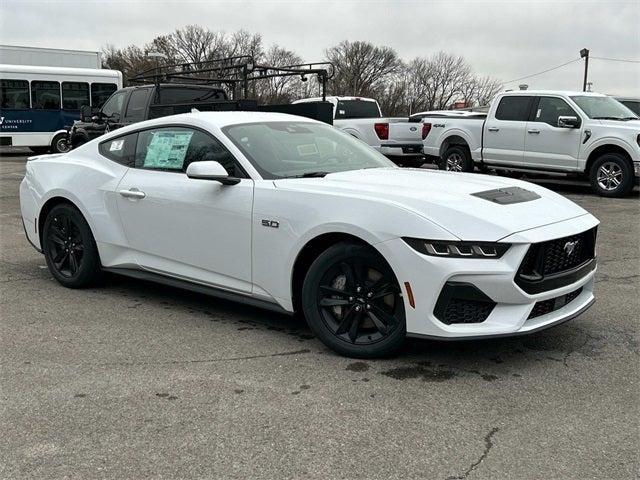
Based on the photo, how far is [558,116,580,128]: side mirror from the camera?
12156mm

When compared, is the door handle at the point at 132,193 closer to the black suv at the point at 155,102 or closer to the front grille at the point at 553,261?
the front grille at the point at 553,261

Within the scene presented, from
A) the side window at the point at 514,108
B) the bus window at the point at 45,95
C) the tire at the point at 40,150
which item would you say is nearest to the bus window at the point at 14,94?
the bus window at the point at 45,95

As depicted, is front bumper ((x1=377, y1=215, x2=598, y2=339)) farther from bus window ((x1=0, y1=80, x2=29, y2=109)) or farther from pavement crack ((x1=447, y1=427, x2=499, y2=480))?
bus window ((x1=0, y1=80, x2=29, y2=109))

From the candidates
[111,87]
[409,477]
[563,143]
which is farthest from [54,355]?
[111,87]

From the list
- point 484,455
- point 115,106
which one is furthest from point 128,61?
point 484,455

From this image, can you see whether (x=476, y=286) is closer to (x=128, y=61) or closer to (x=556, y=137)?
(x=556, y=137)

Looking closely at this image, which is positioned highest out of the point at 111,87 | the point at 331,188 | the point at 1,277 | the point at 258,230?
the point at 111,87

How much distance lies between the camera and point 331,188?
13.5 ft

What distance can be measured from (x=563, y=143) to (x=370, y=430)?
10743 millimetres

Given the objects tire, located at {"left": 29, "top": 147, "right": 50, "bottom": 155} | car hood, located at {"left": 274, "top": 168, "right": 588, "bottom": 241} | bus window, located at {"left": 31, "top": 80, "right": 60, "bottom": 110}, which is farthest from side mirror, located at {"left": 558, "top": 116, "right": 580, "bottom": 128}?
tire, located at {"left": 29, "top": 147, "right": 50, "bottom": 155}

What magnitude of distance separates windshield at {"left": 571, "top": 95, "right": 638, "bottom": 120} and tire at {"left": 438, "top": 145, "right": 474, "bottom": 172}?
2.61m

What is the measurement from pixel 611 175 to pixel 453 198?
372 inches

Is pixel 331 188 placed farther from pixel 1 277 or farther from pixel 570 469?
pixel 1 277

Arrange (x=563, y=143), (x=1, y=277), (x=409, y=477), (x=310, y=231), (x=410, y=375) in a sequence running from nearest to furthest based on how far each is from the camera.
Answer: (x=409, y=477) → (x=410, y=375) → (x=310, y=231) → (x=1, y=277) → (x=563, y=143)
